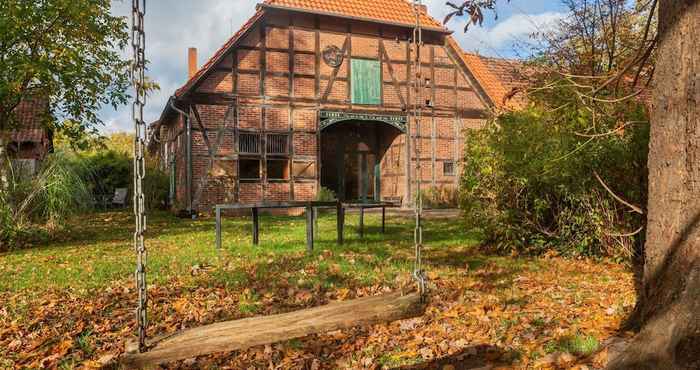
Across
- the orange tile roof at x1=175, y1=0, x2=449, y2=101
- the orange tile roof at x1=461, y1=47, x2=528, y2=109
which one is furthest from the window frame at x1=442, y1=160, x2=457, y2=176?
the orange tile roof at x1=175, y1=0, x2=449, y2=101

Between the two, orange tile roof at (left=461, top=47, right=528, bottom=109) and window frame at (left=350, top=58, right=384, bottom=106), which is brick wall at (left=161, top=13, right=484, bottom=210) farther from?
orange tile roof at (left=461, top=47, right=528, bottom=109)

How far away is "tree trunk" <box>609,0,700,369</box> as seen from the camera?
2605mm

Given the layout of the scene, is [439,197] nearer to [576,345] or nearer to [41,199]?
[41,199]

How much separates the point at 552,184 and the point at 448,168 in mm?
13061

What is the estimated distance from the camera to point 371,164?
2077 cm

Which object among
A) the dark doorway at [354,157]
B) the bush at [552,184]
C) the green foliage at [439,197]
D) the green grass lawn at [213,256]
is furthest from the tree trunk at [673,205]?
the dark doorway at [354,157]

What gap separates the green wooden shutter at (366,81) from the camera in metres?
17.9

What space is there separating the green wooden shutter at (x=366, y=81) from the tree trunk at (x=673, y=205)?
15219 mm

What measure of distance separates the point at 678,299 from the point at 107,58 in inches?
465

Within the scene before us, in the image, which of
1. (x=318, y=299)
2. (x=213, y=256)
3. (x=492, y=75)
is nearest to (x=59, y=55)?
(x=213, y=256)

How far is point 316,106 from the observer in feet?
57.5

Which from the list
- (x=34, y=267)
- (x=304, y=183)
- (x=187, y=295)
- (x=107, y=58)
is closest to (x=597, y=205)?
(x=187, y=295)

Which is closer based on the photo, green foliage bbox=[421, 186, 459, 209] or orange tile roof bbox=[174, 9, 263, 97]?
orange tile roof bbox=[174, 9, 263, 97]

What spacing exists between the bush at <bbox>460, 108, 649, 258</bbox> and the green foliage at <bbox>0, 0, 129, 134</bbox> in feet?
22.9
